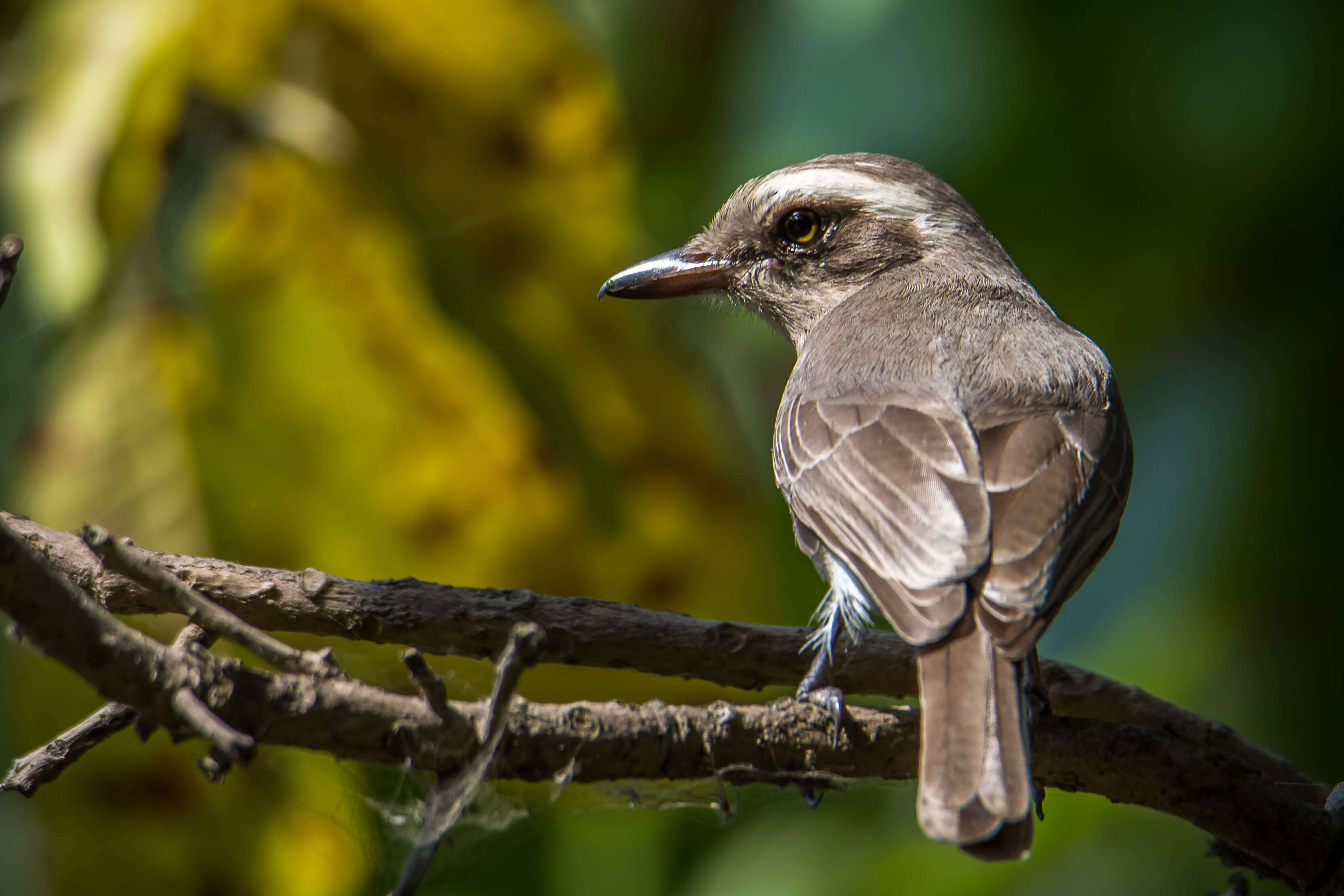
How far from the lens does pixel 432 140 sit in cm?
372

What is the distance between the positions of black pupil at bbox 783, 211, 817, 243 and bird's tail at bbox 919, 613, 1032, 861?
177 centimetres

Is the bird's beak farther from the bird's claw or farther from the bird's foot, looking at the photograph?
the bird's claw

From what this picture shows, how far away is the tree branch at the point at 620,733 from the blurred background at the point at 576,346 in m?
0.19

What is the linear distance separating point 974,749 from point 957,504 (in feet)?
1.84

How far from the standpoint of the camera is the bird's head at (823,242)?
368 cm

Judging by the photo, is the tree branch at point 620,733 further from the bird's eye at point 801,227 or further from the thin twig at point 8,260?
the bird's eye at point 801,227

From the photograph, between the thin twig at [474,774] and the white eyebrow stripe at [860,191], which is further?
the white eyebrow stripe at [860,191]

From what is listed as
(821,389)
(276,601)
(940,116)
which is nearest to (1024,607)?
(821,389)

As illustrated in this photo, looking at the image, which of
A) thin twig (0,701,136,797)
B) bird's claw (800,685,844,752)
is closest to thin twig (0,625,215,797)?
thin twig (0,701,136,797)

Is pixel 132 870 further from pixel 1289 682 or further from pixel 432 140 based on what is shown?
pixel 1289 682

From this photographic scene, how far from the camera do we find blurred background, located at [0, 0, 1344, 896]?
3.22 meters

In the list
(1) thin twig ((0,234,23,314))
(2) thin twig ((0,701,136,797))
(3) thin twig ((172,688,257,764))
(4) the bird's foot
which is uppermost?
(1) thin twig ((0,234,23,314))

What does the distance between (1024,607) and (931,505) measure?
0.31 m

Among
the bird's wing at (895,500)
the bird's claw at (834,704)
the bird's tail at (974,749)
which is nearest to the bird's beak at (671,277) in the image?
the bird's wing at (895,500)
